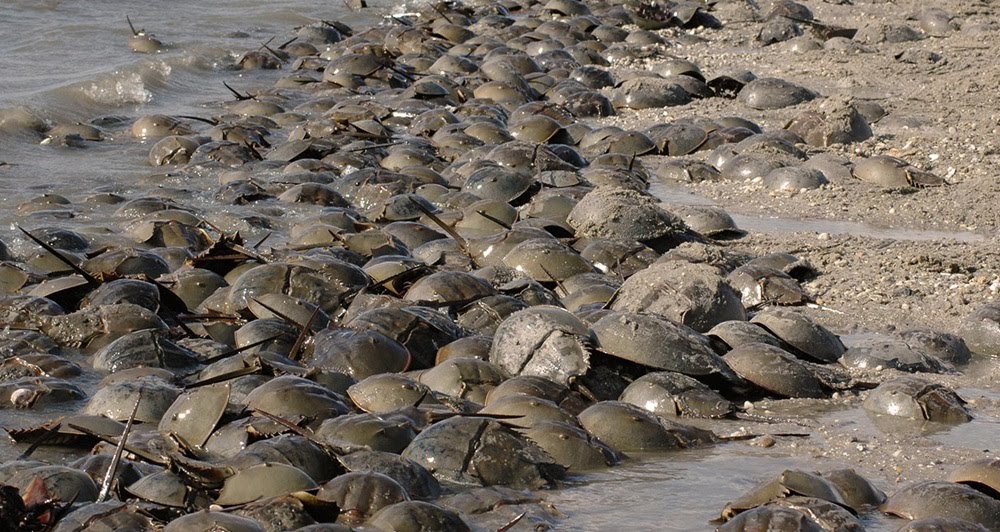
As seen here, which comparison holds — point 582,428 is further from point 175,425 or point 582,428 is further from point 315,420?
point 175,425

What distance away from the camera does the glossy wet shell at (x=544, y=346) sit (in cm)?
362

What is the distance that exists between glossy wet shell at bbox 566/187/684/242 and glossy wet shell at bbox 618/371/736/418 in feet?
5.52

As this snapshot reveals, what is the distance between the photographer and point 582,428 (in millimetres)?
3271

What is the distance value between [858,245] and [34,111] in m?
5.39

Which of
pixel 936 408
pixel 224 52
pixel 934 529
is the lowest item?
pixel 224 52

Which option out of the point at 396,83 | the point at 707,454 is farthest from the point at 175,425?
Answer: the point at 396,83

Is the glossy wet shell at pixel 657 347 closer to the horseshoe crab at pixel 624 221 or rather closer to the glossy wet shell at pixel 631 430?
the glossy wet shell at pixel 631 430

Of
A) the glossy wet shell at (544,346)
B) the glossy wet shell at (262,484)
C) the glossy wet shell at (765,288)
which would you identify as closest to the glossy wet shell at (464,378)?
the glossy wet shell at (544,346)

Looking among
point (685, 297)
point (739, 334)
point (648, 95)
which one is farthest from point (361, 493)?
point (648, 95)

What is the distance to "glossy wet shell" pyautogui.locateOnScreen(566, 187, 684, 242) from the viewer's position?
5348 millimetres

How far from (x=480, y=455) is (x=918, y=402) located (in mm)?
1434

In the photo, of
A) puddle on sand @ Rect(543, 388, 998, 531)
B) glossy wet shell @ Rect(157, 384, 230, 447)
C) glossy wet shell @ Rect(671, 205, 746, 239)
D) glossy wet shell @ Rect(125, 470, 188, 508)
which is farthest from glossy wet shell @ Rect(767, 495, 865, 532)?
glossy wet shell @ Rect(671, 205, 746, 239)

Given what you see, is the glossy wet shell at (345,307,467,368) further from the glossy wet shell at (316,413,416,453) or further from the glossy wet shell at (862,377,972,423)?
the glossy wet shell at (862,377,972,423)

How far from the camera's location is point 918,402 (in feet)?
11.7
